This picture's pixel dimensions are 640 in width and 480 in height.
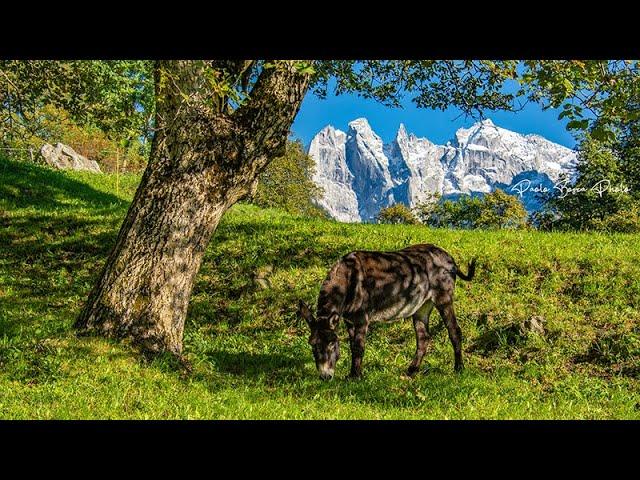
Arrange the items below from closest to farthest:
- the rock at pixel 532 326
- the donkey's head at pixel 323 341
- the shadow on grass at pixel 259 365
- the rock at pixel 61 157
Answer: the donkey's head at pixel 323 341
the shadow on grass at pixel 259 365
the rock at pixel 532 326
the rock at pixel 61 157

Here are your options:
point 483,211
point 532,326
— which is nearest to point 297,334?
point 532,326

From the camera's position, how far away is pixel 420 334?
11.5 m

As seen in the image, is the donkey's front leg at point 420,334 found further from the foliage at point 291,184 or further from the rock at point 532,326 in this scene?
the foliage at point 291,184

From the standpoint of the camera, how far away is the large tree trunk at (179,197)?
10852 mm

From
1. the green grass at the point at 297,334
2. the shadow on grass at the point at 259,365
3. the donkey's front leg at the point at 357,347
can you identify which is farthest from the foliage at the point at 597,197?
the donkey's front leg at the point at 357,347

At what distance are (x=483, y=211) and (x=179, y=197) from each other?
268 ft

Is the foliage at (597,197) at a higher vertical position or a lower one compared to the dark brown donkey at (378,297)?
higher

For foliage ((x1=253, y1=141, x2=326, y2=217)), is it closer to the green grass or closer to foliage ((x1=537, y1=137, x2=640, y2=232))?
foliage ((x1=537, y1=137, x2=640, y2=232))

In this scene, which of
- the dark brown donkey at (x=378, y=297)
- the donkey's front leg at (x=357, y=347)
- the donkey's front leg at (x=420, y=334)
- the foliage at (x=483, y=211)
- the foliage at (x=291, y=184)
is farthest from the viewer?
the foliage at (x=483, y=211)

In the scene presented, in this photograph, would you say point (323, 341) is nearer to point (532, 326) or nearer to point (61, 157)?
point (532, 326)
